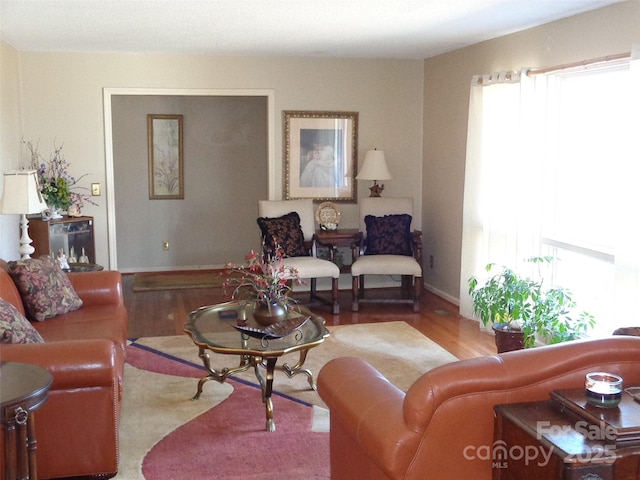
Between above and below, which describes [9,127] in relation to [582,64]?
below

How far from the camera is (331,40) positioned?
5867 millimetres

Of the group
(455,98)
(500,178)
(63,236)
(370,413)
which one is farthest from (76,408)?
(455,98)

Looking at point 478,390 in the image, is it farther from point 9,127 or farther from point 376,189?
point 9,127

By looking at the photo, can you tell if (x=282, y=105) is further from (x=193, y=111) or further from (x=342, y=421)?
(x=342, y=421)

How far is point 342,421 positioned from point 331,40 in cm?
410

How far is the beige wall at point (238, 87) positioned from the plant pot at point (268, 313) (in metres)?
3.10

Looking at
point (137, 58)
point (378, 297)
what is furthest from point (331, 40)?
point (378, 297)

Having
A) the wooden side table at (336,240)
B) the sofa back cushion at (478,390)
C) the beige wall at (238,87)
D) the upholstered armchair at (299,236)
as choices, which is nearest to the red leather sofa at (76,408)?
the sofa back cushion at (478,390)

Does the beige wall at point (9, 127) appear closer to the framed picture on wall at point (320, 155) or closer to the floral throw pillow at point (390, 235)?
the framed picture on wall at point (320, 155)

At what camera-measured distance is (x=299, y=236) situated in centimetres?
654

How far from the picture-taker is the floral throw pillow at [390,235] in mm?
6555

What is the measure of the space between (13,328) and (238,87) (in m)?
4.27

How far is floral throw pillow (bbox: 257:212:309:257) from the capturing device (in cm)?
645

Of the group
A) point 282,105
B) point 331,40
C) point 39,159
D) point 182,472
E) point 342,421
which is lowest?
point 182,472
